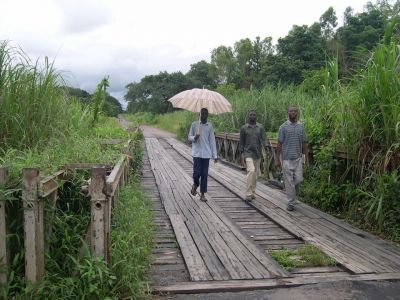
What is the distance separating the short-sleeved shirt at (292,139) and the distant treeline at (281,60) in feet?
4.26

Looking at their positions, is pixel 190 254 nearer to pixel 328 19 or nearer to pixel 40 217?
pixel 40 217

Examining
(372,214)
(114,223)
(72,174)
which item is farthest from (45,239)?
(372,214)

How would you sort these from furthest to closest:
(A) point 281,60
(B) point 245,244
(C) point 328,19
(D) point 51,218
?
(C) point 328,19
(A) point 281,60
(B) point 245,244
(D) point 51,218

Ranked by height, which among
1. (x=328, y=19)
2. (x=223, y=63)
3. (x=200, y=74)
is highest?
(x=328, y=19)

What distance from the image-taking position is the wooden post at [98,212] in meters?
3.26

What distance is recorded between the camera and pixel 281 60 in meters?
30.1

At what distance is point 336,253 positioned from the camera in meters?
4.79

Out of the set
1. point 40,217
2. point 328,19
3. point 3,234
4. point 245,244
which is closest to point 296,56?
point 328,19

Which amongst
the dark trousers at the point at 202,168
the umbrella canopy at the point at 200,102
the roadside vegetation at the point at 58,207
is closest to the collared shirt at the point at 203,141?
the dark trousers at the point at 202,168

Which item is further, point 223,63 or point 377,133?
point 223,63

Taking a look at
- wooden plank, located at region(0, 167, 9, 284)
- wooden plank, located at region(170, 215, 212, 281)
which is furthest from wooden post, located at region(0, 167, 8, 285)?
wooden plank, located at region(170, 215, 212, 281)

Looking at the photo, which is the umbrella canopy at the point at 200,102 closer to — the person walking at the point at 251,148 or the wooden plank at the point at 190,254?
the person walking at the point at 251,148

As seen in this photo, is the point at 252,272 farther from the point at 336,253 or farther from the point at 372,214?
the point at 372,214

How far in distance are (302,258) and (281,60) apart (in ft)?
88.0
